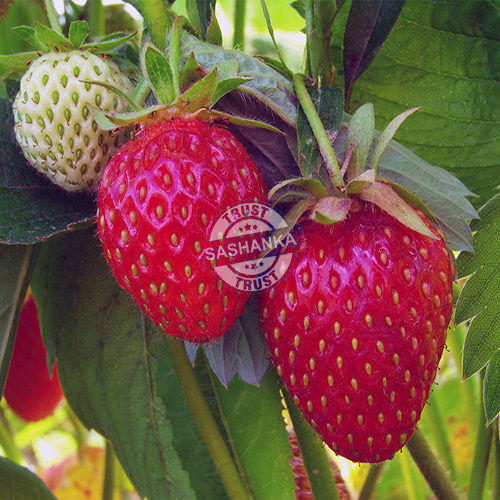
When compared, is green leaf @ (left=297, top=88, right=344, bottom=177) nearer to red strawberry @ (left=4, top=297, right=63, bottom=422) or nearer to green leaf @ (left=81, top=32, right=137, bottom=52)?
green leaf @ (left=81, top=32, right=137, bottom=52)

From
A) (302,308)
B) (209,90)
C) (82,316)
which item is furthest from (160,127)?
(82,316)

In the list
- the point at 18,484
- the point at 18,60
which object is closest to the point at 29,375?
the point at 18,484

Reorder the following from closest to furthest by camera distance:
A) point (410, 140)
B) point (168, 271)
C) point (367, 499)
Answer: point (168, 271)
point (410, 140)
point (367, 499)

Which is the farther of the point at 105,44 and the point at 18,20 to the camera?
the point at 18,20

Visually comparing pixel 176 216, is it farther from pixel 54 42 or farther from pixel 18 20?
pixel 18 20

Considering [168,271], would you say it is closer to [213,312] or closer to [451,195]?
[213,312]

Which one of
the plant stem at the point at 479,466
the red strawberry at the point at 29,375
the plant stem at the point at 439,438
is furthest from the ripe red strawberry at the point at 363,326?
the red strawberry at the point at 29,375

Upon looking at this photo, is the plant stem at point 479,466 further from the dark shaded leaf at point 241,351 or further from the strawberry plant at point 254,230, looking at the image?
the dark shaded leaf at point 241,351
